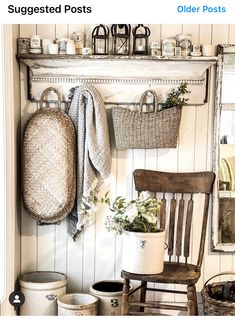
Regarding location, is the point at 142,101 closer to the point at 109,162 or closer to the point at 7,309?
the point at 109,162

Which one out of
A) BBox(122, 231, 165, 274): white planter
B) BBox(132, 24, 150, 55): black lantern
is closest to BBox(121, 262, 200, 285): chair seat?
BBox(122, 231, 165, 274): white planter

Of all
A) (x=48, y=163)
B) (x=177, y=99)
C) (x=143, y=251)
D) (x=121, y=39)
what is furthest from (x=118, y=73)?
(x=143, y=251)

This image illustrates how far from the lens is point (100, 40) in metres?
2.46

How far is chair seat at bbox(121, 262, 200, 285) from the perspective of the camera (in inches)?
86.7

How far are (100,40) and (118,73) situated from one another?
0.57 ft

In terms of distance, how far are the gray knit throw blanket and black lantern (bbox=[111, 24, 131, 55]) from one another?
0.21 meters

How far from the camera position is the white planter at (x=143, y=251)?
7.22 ft

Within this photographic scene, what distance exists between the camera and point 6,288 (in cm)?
231

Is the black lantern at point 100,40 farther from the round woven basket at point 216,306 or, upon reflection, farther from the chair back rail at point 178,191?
the round woven basket at point 216,306

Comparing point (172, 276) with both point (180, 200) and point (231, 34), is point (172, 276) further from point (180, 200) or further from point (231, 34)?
point (231, 34)

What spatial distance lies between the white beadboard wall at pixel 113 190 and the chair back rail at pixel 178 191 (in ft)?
0.26

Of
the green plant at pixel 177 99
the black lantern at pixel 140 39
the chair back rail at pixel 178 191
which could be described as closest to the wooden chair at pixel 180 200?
the chair back rail at pixel 178 191
